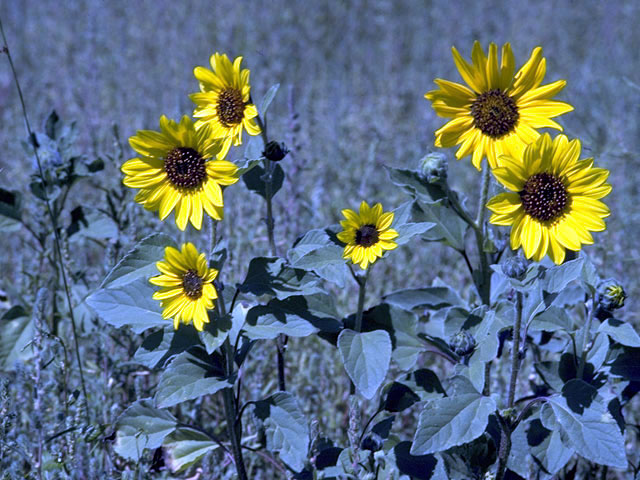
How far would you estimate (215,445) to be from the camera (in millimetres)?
1949

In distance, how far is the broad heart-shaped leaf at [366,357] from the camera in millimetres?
1688

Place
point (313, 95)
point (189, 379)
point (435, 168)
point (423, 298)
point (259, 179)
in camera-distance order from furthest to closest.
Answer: point (313, 95) < point (423, 298) < point (259, 179) < point (435, 168) < point (189, 379)

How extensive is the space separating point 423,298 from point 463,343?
0.39 m

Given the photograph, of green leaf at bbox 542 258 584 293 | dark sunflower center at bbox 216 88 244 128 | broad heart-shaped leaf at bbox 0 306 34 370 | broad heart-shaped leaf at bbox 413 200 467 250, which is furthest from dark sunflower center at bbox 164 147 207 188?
broad heart-shaped leaf at bbox 0 306 34 370

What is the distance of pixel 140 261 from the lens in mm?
1757

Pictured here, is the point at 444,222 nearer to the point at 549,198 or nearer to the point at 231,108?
the point at 549,198

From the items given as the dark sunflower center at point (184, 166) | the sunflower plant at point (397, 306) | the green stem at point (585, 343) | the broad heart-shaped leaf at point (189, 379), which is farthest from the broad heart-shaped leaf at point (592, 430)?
the dark sunflower center at point (184, 166)

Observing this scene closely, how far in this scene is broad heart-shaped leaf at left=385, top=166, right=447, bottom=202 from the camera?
1.98m

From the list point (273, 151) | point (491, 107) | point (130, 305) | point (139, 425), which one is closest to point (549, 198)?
point (491, 107)

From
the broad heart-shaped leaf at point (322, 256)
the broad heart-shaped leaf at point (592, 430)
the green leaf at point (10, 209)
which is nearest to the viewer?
the broad heart-shaped leaf at point (592, 430)

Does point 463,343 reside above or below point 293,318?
below

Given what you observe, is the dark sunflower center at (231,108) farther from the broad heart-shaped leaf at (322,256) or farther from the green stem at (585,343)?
the green stem at (585,343)

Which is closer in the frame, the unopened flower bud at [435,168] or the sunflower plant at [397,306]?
the sunflower plant at [397,306]

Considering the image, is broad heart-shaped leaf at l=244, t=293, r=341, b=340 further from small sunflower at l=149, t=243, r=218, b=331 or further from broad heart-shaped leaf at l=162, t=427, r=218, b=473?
broad heart-shaped leaf at l=162, t=427, r=218, b=473
